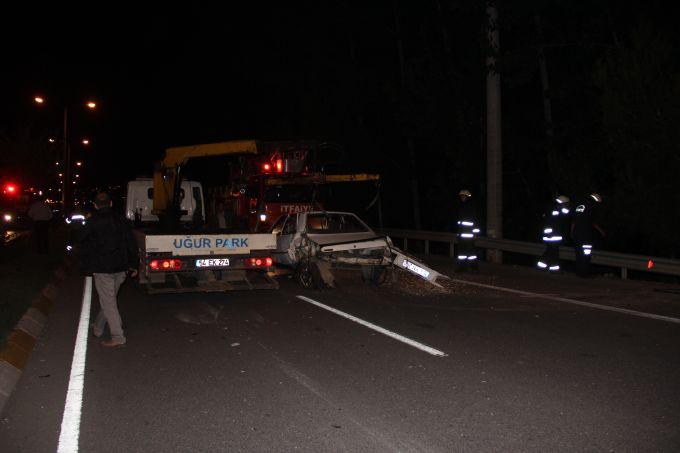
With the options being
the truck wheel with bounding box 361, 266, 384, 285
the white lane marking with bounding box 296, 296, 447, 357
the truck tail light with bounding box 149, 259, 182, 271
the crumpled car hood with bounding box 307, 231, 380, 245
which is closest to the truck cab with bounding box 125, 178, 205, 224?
the crumpled car hood with bounding box 307, 231, 380, 245

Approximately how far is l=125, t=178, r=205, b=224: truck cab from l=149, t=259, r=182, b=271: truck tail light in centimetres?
553

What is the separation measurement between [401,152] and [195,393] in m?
25.5

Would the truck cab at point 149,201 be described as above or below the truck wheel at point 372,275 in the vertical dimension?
above

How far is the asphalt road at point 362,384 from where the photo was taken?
184 inches

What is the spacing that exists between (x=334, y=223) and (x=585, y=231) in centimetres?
510

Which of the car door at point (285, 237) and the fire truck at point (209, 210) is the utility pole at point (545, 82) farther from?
the car door at point (285, 237)

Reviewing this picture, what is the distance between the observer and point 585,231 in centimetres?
1312

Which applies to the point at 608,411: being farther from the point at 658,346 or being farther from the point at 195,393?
the point at 195,393

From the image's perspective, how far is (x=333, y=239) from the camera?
12.4 metres

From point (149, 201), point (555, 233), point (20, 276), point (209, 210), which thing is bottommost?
point (20, 276)

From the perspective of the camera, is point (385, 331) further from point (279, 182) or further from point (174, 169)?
point (279, 182)

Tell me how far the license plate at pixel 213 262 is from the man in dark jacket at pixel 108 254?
3370mm

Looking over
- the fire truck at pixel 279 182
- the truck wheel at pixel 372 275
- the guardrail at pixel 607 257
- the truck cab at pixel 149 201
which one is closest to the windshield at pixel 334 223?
the truck wheel at pixel 372 275


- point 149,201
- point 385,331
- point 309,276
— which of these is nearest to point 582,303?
point 385,331
